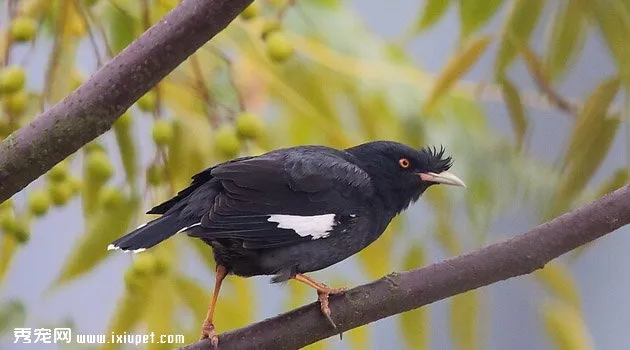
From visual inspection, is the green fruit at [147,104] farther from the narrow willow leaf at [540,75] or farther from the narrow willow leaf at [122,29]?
the narrow willow leaf at [540,75]

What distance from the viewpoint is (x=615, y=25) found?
169 centimetres

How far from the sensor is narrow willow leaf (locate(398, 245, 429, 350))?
1.97m

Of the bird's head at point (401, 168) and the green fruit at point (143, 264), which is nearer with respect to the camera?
the green fruit at point (143, 264)

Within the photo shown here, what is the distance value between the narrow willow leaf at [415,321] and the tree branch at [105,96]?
908 mm

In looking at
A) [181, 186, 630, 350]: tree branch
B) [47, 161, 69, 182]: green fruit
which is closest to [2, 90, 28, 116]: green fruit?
[47, 161, 69, 182]: green fruit

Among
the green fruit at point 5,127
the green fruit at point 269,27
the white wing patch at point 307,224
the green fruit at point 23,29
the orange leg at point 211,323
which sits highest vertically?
the green fruit at point 23,29

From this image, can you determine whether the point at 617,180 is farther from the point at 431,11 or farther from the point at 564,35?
the point at 431,11

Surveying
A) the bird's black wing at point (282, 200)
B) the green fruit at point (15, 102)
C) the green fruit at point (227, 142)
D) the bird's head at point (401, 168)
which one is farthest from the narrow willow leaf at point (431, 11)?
the green fruit at point (15, 102)

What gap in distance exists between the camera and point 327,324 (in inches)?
55.9

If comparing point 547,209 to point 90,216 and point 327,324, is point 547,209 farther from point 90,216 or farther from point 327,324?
point 90,216

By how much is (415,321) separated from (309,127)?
48cm

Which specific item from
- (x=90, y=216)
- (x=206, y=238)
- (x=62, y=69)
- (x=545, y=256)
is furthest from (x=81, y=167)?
(x=545, y=256)

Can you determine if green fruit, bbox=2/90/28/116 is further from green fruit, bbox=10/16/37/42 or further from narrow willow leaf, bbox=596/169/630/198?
narrow willow leaf, bbox=596/169/630/198

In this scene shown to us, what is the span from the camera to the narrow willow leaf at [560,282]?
2049 millimetres
